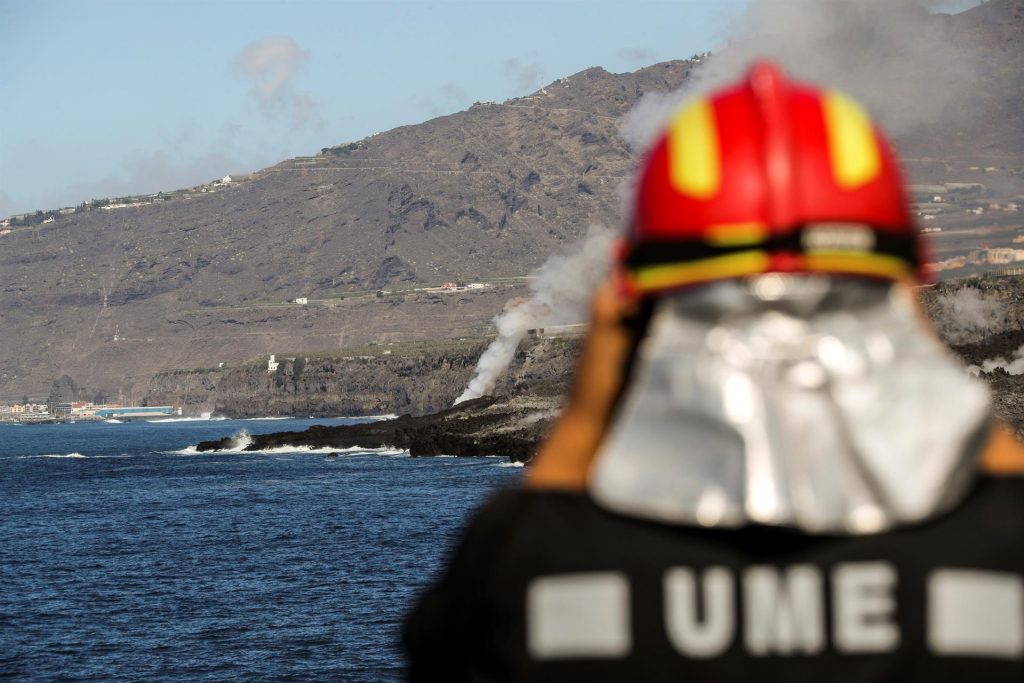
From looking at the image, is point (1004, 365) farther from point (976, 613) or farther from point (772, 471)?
point (772, 471)

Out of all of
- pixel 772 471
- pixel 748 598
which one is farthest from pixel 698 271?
pixel 748 598

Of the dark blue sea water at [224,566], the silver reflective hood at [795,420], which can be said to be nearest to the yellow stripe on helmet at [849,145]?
the silver reflective hood at [795,420]

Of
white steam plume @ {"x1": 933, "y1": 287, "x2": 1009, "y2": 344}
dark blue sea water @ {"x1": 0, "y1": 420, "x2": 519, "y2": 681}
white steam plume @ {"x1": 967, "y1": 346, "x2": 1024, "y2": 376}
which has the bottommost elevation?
dark blue sea water @ {"x1": 0, "y1": 420, "x2": 519, "y2": 681}

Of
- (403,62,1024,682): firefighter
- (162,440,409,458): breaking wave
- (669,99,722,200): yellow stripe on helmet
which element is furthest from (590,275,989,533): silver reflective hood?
(162,440,409,458): breaking wave

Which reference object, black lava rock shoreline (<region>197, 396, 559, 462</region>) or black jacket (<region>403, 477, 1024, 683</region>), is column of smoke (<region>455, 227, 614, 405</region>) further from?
black jacket (<region>403, 477, 1024, 683</region>)

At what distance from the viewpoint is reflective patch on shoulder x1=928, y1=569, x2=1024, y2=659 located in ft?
5.24

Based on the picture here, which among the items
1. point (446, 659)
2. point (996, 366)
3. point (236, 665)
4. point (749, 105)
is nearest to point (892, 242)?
point (749, 105)

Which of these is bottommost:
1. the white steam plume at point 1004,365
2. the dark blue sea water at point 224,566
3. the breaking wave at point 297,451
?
the breaking wave at point 297,451

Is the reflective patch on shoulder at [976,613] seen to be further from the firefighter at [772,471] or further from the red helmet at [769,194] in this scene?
the red helmet at [769,194]

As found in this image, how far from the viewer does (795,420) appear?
1.53 meters

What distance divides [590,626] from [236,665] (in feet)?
106

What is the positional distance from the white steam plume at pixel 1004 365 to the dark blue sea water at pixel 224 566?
23.3 m

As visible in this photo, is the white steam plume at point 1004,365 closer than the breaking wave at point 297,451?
Yes

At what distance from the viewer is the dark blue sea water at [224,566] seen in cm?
3388
